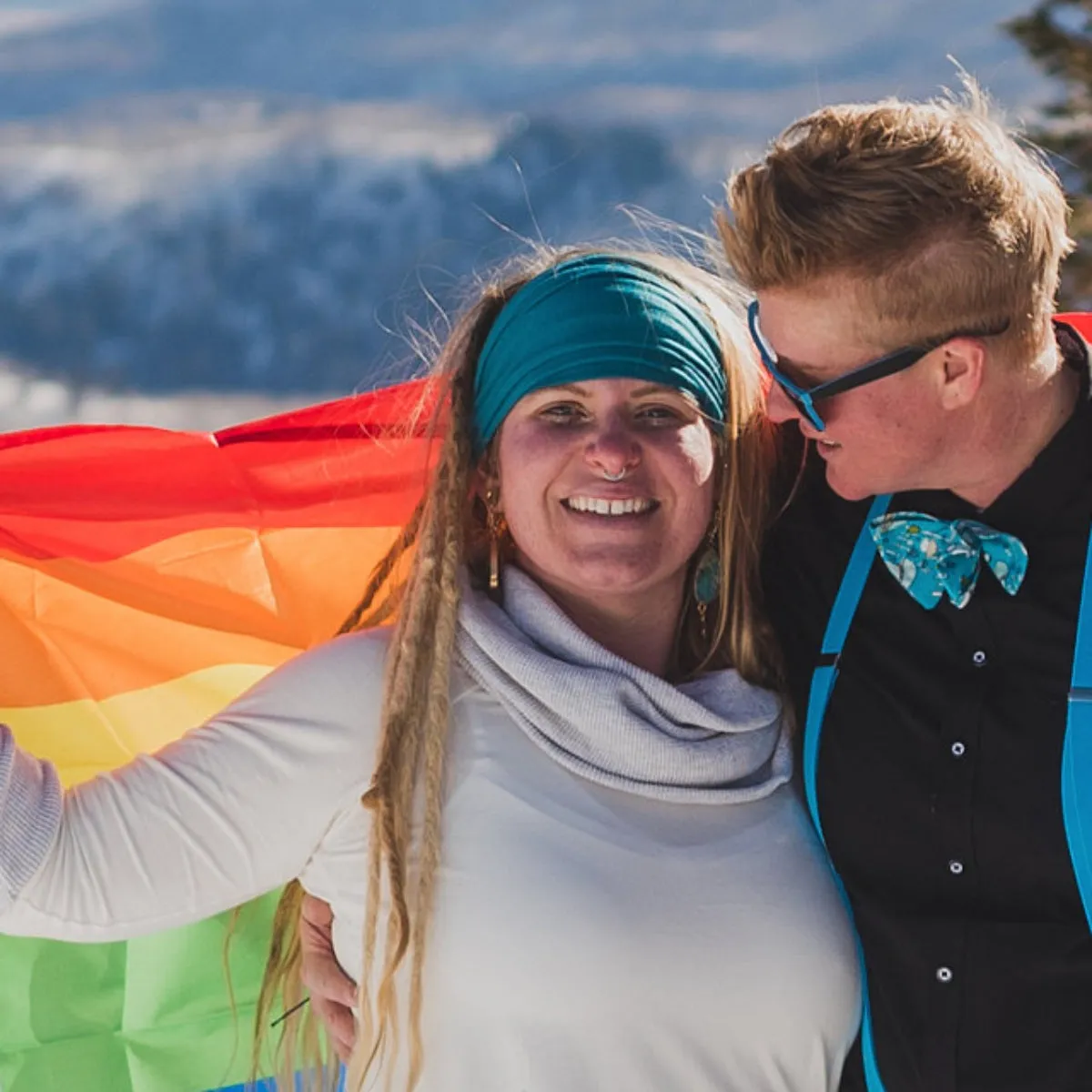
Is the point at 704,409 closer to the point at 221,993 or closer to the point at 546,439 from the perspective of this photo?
the point at 546,439

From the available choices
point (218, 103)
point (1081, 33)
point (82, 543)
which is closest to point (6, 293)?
point (218, 103)

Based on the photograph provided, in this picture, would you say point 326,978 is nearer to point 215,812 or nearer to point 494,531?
point 215,812

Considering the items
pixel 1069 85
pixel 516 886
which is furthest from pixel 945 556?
pixel 1069 85

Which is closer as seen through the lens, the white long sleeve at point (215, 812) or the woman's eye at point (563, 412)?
the white long sleeve at point (215, 812)

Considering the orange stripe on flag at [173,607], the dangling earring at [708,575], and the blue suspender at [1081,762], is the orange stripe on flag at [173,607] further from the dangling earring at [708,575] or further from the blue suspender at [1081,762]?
the blue suspender at [1081,762]

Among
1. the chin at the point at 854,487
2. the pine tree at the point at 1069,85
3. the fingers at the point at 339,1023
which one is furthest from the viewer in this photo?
the pine tree at the point at 1069,85

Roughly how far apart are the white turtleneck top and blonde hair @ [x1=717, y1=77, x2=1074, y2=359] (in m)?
0.63

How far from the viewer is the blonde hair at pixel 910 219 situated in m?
2.05

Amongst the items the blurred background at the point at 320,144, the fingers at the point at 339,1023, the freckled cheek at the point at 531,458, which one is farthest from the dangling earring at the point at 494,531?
the blurred background at the point at 320,144

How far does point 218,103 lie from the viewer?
2205cm

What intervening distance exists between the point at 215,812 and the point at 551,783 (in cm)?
42

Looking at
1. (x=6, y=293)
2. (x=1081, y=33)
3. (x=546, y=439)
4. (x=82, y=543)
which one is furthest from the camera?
(x=6, y=293)

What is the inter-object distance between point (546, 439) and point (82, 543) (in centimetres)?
81

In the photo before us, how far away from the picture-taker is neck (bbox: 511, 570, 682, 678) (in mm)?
2338
